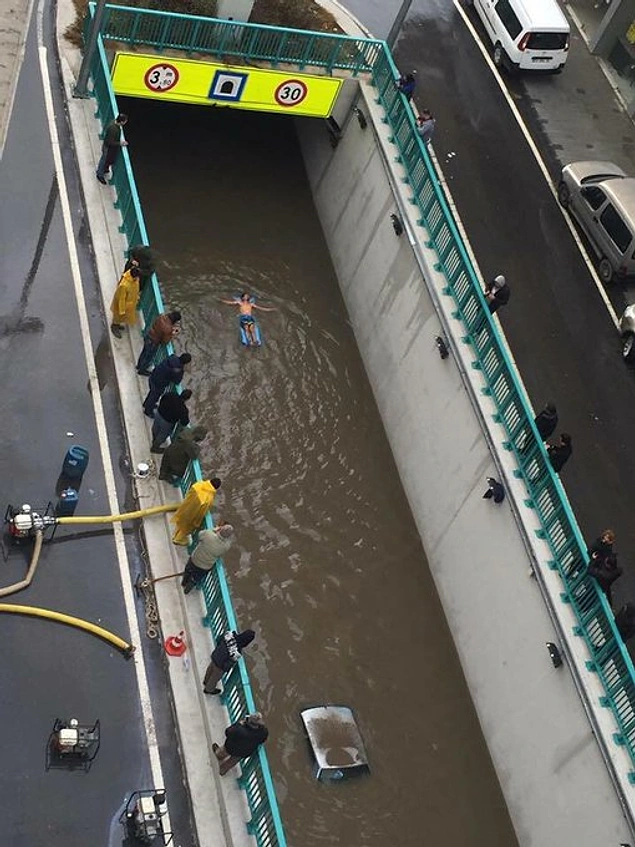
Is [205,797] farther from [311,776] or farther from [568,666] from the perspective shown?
[568,666]

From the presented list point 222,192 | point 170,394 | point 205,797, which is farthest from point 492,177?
point 205,797

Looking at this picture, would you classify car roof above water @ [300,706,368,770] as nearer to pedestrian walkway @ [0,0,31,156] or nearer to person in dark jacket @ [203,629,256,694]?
person in dark jacket @ [203,629,256,694]

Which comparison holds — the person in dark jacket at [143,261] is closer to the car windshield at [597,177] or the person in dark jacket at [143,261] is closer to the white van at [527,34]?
the car windshield at [597,177]

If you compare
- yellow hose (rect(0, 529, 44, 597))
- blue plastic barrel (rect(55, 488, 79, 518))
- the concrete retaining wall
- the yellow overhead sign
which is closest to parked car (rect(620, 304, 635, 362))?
the concrete retaining wall

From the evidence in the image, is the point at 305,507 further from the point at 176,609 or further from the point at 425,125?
the point at 425,125

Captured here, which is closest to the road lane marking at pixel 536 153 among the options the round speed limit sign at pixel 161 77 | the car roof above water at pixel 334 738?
the round speed limit sign at pixel 161 77

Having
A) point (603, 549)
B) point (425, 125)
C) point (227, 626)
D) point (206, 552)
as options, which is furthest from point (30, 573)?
point (425, 125)

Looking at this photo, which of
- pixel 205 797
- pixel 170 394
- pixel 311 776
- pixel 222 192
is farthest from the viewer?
pixel 222 192
